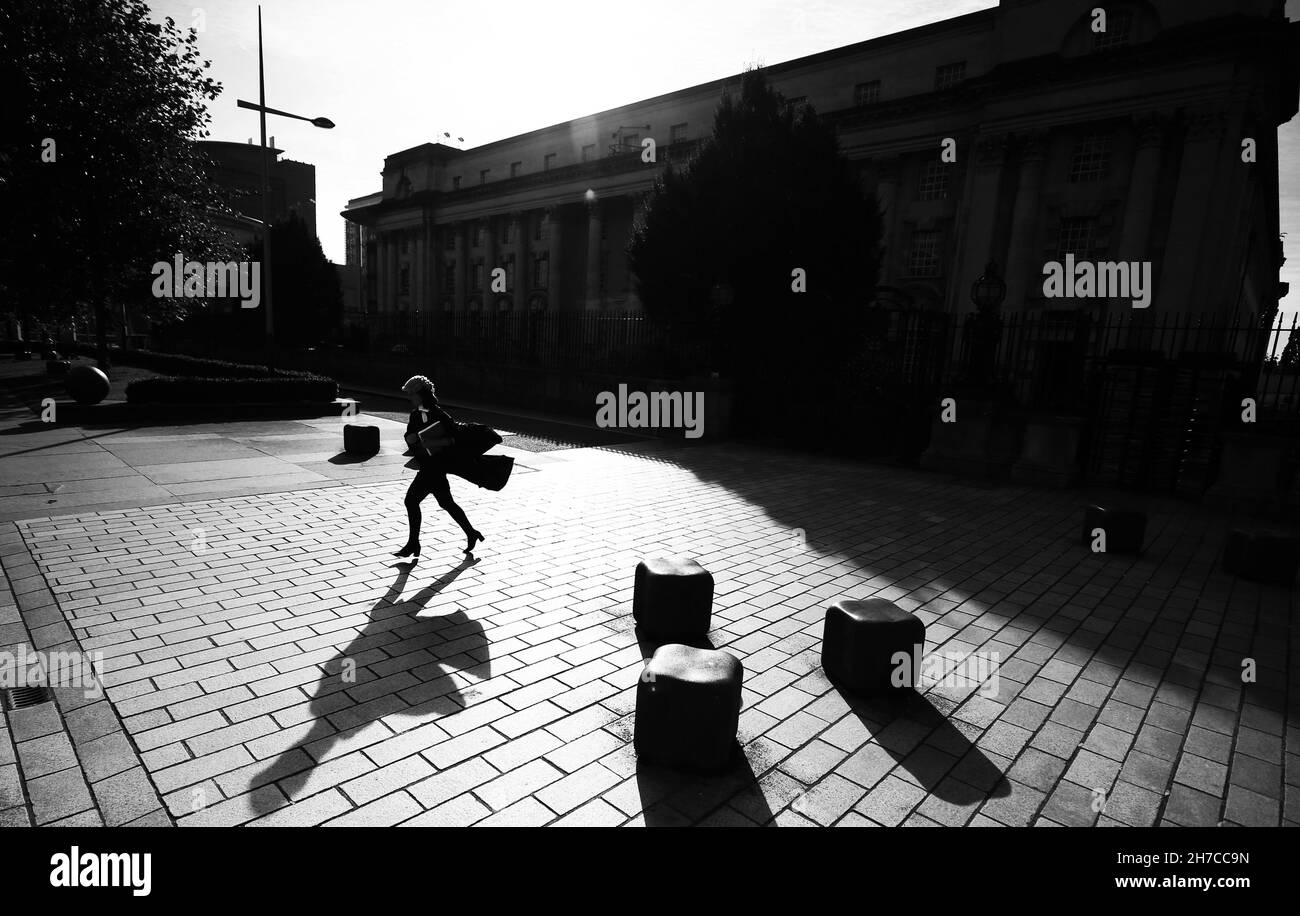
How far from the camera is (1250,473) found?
1088 cm

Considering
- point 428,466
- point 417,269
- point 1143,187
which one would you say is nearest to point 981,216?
point 1143,187

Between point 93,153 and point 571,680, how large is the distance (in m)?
23.1

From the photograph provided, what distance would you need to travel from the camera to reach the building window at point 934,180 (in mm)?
34781

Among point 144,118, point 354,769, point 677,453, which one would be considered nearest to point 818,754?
point 354,769

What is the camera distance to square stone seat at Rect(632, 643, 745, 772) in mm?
3279

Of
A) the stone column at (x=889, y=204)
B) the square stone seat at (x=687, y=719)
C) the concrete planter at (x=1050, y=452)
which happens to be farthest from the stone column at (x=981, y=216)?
the square stone seat at (x=687, y=719)

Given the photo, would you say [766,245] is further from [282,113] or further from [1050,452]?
[282,113]

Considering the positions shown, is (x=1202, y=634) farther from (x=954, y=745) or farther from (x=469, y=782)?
(x=469, y=782)

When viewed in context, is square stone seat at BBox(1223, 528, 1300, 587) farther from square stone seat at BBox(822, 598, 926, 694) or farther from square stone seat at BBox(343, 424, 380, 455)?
square stone seat at BBox(343, 424, 380, 455)

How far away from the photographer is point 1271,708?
4.34 metres

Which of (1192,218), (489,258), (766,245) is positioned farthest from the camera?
(489,258)

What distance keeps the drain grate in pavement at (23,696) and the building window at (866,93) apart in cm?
4276
